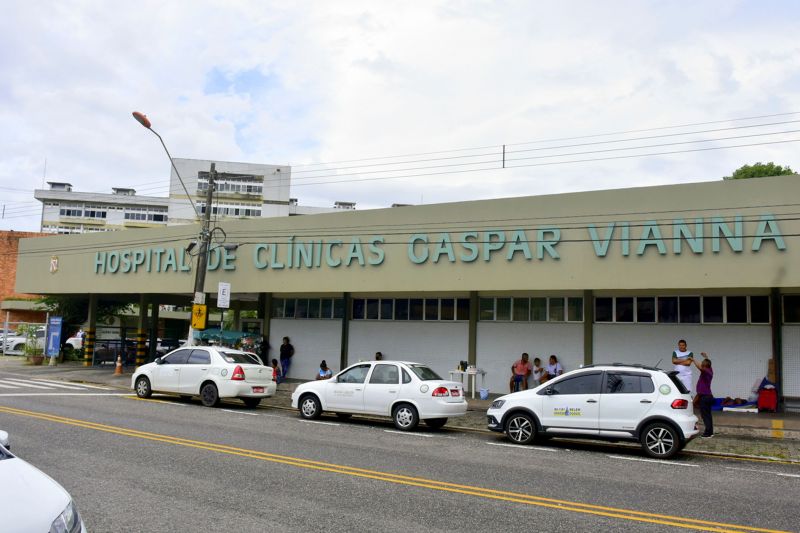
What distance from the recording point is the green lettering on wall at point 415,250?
69.2ft

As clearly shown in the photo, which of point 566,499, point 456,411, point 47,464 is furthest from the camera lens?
point 456,411

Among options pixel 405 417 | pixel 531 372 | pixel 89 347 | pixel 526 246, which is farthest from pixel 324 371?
pixel 89 347

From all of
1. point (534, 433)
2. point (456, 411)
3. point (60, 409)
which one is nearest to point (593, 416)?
point (534, 433)

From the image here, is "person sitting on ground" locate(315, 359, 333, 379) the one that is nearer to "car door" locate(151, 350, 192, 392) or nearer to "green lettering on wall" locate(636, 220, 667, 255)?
"car door" locate(151, 350, 192, 392)

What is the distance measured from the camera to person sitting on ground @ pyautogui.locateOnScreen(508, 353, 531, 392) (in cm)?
2041

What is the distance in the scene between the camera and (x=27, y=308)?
4672cm

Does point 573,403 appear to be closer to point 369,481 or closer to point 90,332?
point 369,481

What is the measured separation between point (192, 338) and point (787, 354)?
17102mm

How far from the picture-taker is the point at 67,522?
14.5 ft

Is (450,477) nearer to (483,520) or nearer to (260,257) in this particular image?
(483,520)

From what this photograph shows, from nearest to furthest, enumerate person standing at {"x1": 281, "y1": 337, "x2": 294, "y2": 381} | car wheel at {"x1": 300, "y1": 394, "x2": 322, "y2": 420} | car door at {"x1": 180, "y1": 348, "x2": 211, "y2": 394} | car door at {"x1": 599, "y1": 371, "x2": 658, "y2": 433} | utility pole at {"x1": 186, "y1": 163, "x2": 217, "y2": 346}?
car door at {"x1": 599, "y1": 371, "x2": 658, "y2": 433}, car wheel at {"x1": 300, "y1": 394, "x2": 322, "y2": 420}, car door at {"x1": 180, "y1": 348, "x2": 211, "y2": 394}, utility pole at {"x1": 186, "y1": 163, "x2": 217, "y2": 346}, person standing at {"x1": 281, "y1": 337, "x2": 294, "y2": 381}

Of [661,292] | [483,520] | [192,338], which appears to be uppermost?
[661,292]

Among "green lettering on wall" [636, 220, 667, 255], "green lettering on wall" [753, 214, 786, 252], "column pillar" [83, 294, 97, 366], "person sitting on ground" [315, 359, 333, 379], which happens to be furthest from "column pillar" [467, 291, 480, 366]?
"column pillar" [83, 294, 97, 366]

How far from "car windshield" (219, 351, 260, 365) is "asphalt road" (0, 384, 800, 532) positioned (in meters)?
3.88
